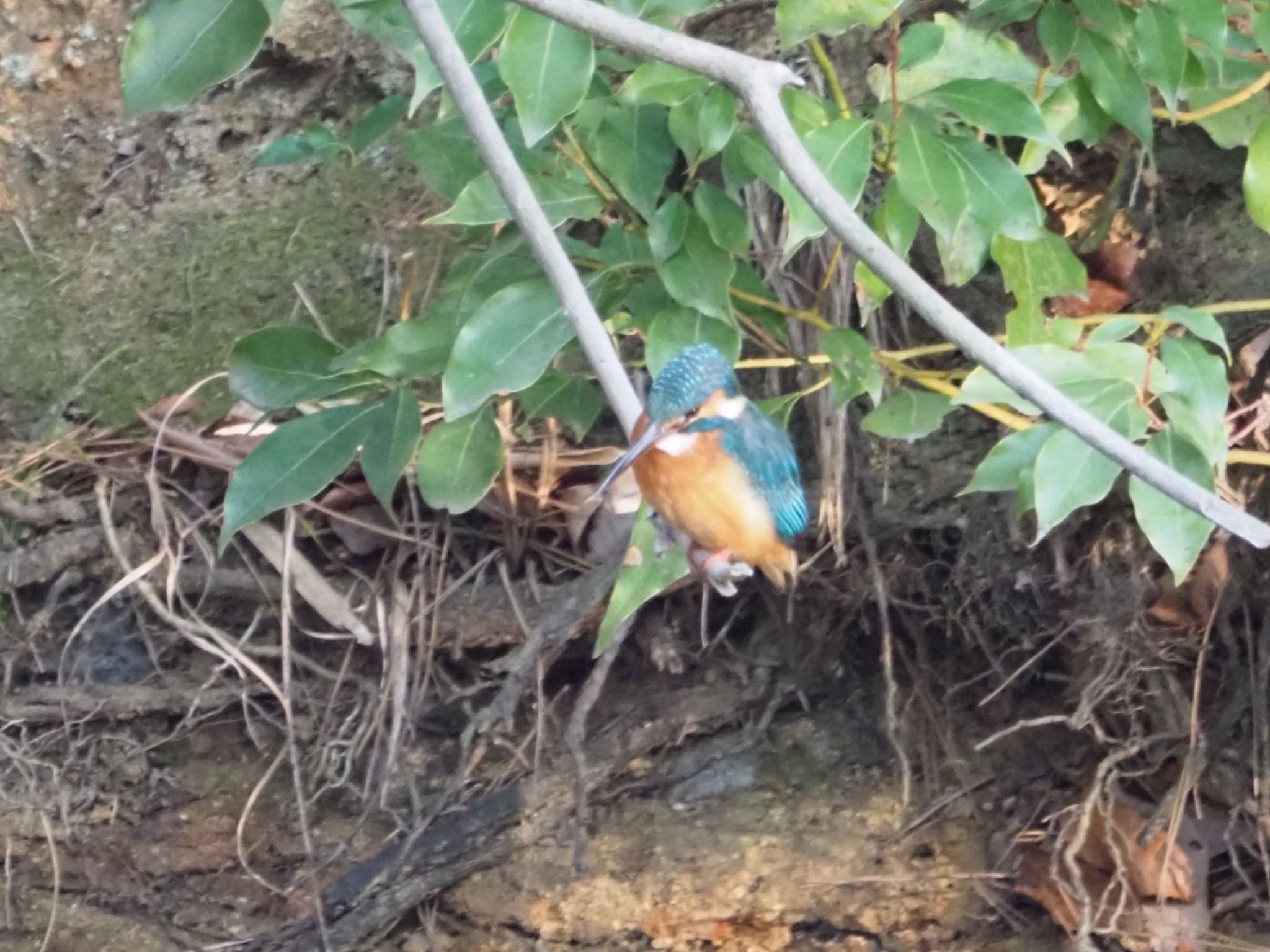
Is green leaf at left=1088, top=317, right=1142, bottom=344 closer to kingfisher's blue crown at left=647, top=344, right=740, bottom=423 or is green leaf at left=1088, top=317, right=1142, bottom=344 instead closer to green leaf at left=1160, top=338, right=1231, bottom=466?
green leaf at left=1160, top=338, right=1231, bottom=466

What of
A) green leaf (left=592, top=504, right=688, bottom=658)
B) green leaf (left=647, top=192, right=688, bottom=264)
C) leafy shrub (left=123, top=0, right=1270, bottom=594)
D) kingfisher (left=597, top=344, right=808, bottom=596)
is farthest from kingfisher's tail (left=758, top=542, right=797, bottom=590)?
green leaf (left=647, top=192, right=688, bottom=264)

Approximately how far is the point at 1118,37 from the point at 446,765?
173cm

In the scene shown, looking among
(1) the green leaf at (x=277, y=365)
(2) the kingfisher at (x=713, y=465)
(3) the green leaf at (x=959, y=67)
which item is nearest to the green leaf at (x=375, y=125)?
(1) the green leaf at (x=277, y=365)

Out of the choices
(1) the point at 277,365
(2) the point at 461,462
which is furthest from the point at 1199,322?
(1) the point at 277,365

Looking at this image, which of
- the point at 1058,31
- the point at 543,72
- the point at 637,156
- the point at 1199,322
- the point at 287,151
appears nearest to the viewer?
the point at 543,72

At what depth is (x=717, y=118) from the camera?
162 cm

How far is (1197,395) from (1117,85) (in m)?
0.49

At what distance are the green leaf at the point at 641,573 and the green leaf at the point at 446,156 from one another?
56cm

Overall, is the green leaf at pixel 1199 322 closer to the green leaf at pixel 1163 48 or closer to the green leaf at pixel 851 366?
the green leaf at pixel 1163 48

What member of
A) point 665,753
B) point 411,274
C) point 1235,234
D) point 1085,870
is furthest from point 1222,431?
point 411,274

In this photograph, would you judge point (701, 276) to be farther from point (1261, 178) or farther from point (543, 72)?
point (1261, 178)

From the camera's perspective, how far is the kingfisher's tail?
6.34ft

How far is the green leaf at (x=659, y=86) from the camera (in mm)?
1623

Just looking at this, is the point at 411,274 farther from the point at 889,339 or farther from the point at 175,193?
the point at 889,339
